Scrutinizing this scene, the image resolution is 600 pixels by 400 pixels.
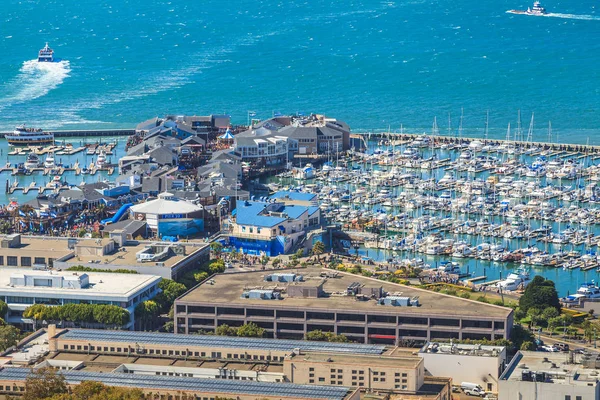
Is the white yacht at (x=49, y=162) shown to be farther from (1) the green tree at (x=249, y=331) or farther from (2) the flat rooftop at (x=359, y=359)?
(2) the flat rooftop at (x=359, y=359)

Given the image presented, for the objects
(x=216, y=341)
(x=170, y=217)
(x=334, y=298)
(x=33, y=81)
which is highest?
(x=33, y=81)

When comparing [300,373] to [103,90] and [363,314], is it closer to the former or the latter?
[363,314]

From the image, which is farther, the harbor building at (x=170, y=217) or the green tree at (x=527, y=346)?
the harbor building at (x=170, y=217)

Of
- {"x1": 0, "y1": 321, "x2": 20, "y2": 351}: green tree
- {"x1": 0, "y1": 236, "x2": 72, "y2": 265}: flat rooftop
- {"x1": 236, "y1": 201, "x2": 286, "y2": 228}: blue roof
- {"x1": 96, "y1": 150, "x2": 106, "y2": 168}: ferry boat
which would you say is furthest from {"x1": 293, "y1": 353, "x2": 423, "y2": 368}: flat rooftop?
{"x1": 96, "y1": 150, "x2": 106, "y2": 168}: ferry boat

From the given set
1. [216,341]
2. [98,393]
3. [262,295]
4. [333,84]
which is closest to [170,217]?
[262,295]

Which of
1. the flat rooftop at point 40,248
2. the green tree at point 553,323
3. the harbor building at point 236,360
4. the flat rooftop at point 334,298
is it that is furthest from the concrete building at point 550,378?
the flat rooftop at point 40,248

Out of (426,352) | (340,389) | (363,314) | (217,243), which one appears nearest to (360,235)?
(217,243)

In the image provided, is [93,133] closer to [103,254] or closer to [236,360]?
[103,254]
